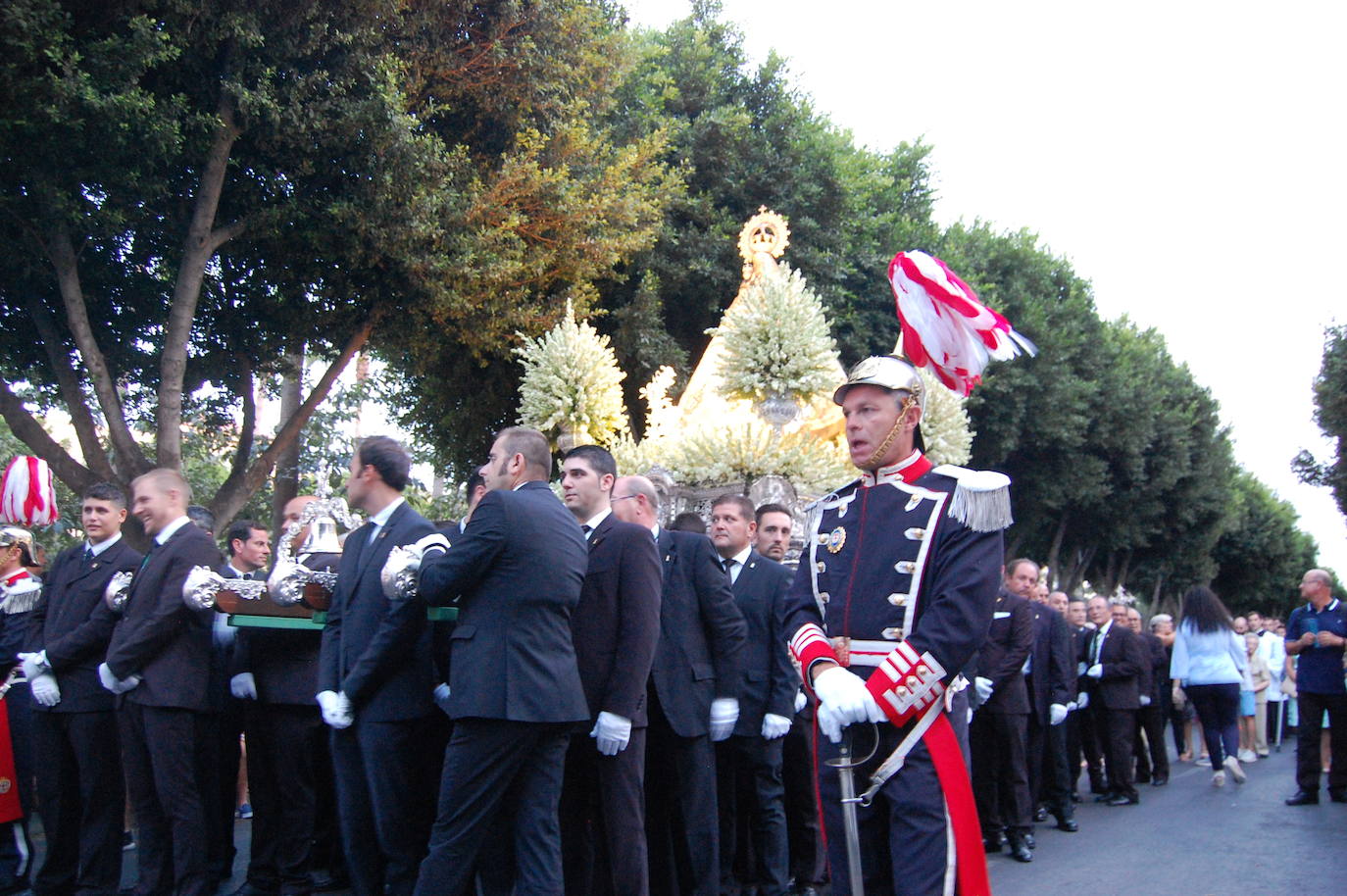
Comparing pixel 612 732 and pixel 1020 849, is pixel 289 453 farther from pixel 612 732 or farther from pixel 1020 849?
pixel 612 732

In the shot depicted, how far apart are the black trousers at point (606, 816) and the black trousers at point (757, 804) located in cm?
102

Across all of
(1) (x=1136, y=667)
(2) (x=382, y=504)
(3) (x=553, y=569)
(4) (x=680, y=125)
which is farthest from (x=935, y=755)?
(4) (x=680, y=125)

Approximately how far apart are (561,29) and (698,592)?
32.3 feet

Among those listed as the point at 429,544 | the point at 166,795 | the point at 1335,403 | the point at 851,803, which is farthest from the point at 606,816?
the point at 1335,403

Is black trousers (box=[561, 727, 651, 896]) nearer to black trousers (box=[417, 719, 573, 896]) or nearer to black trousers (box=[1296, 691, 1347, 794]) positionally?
black trousers (box=[417, 719, 573, 896])

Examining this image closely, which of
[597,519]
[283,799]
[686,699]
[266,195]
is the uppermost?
[266,195]

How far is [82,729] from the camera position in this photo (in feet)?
20.5

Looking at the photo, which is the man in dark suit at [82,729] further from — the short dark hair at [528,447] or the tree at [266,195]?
the tree at [266,195]

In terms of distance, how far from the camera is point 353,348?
46.1 ft

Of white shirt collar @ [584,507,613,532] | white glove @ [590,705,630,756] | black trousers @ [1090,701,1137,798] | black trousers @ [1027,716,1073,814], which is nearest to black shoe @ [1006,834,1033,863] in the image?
black trousers @ [1027,716,1073,814]

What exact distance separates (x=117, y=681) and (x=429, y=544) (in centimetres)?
190

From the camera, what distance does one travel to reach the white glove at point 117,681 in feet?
19.3

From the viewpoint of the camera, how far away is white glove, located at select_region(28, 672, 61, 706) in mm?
6188

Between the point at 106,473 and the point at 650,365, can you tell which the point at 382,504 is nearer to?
the point at 106,473
